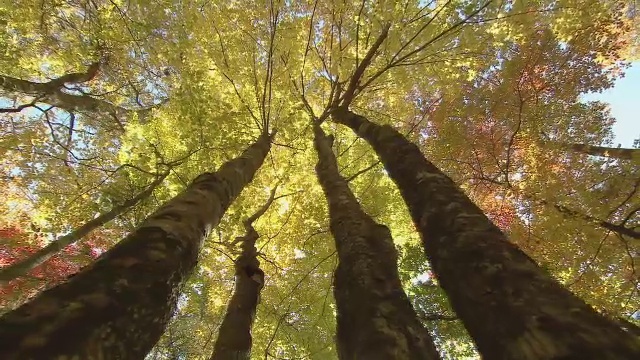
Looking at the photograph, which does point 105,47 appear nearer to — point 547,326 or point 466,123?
point 466,123

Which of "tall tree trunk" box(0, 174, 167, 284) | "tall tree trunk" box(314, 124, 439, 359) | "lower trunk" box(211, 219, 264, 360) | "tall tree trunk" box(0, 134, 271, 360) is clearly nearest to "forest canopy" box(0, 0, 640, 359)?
"tall tree trunk" box(0, 174, 167, 284)

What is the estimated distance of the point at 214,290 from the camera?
34.8 feet

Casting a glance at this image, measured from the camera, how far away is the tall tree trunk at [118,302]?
5.49 feet

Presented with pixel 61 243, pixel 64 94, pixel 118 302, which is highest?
pixel 64 94

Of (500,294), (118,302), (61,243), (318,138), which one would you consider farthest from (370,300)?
(61,243)

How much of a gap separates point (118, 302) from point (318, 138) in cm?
642

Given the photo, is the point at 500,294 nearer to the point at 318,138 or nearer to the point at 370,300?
the point at 370,300

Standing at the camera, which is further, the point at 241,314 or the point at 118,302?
the point at 241,314

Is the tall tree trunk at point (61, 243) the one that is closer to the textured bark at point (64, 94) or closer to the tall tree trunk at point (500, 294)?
the textured bark at point (64, 94)

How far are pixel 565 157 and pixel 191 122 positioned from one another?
807 centimetres

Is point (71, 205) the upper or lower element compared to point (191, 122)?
lower

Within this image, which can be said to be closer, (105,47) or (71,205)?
(71,205)

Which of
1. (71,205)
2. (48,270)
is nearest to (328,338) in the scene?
(71,205)

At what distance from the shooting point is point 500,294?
2.10 metres
